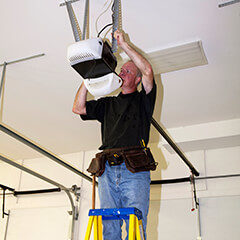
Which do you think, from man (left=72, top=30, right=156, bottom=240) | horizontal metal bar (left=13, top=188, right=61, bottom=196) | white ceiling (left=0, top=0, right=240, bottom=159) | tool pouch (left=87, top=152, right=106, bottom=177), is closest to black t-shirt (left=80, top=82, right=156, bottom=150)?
man (left=72, top=30, right=156, bottom=240)

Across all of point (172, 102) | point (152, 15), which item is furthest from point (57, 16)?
point (172, 102)

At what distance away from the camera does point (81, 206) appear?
Result: 6.07m

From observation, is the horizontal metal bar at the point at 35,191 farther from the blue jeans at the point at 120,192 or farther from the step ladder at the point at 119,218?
the step ladder at the point at 119,218

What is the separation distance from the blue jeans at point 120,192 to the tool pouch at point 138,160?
0.06 meters

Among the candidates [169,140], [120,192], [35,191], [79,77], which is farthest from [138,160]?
[35,191]

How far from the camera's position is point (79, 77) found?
4.34m

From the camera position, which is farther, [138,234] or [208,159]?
[208,159]

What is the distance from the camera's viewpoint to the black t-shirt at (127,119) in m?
2.77

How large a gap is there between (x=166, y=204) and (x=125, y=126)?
2.92 meters

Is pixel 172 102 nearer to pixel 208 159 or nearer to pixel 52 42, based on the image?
pixel 208 159

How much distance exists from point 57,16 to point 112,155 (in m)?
1.55

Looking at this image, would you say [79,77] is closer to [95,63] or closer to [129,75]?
[129,75]

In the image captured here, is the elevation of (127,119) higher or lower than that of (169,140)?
lower

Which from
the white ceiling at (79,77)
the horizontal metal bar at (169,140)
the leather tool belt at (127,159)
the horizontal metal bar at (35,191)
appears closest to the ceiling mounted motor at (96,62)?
the leather tool belt at (127,159)
